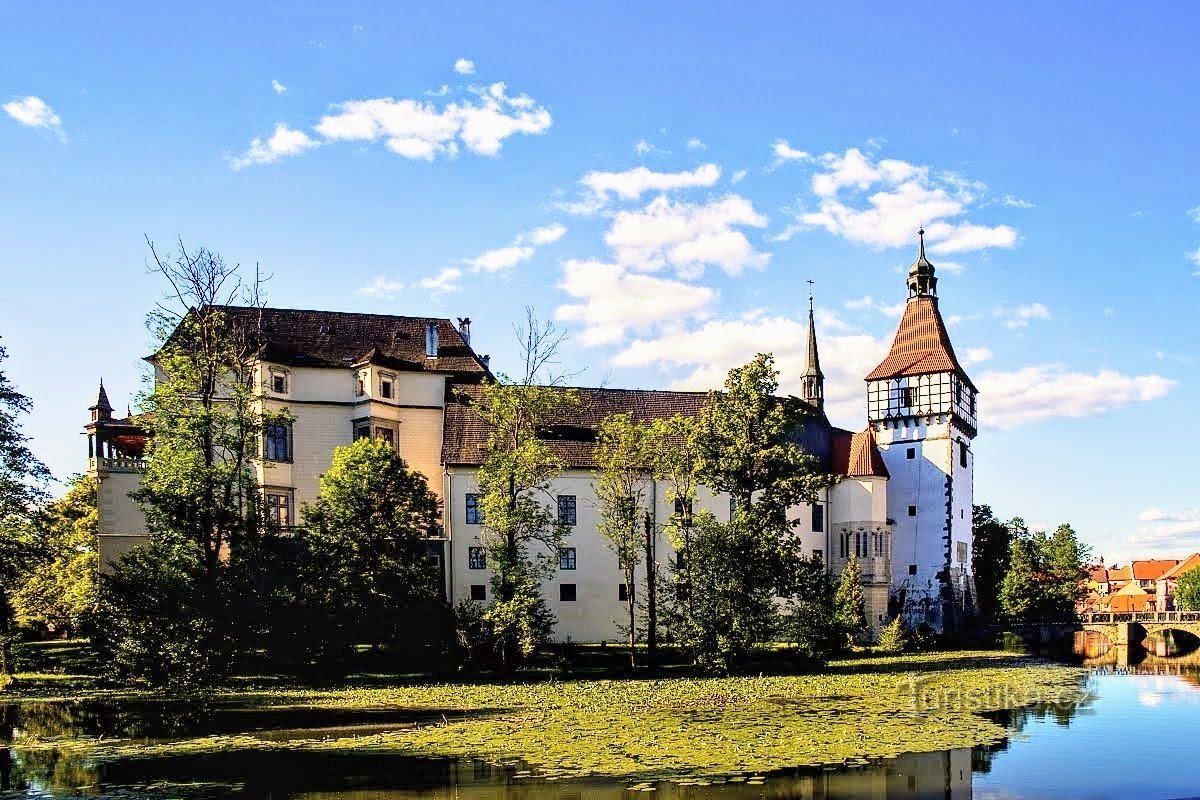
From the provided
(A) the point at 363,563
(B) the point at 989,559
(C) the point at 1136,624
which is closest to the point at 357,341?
(A) the point at 363,563

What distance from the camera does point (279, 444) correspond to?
54750 mm

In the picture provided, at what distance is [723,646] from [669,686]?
411 centimetres

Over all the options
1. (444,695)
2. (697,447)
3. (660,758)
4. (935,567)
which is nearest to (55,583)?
(444,695)

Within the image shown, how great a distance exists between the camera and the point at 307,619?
3953 cm

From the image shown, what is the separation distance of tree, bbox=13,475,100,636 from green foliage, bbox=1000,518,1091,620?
187ft

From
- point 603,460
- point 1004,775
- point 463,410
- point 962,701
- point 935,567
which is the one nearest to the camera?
point 1004,775

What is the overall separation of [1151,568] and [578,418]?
14096 centimetres

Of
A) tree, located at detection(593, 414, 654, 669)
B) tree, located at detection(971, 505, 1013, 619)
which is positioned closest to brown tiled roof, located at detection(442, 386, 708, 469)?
tree, located at detection(593, 414, 654, 669)

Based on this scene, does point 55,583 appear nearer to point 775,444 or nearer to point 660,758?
point 775,444

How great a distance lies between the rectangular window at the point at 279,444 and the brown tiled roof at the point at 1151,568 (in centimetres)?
14718

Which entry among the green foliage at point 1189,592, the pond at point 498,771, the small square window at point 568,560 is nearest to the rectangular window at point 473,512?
the small square window at point 568,560

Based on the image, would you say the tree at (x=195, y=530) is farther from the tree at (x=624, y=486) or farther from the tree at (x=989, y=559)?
the tree at (x=989, y=559)

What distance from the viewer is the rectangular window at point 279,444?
54219mm

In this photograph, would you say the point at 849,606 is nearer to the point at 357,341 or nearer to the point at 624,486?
the point at 624,486
